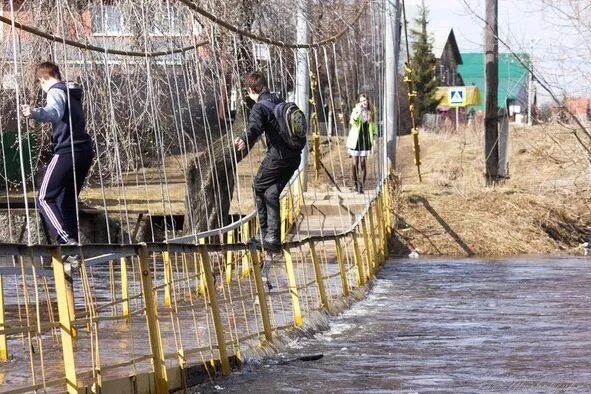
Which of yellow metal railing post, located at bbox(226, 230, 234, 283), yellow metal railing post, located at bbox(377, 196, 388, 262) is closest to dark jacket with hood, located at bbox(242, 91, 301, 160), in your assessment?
yellow metal railing post, located at bbox(226, 230, 234, 283)

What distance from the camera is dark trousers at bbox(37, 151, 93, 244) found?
8.89 meters

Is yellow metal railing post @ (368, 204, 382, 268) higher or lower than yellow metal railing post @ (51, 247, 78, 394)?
lower

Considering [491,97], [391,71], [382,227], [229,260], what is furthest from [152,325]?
[491,97]

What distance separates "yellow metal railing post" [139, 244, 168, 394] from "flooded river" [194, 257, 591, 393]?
62cm

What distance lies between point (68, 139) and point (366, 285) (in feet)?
18.4

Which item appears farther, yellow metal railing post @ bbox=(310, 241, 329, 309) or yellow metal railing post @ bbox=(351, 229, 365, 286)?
yellow metal railing post @ bbox=(351, 229, 365, 286)

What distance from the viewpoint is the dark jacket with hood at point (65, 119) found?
8.66 metres

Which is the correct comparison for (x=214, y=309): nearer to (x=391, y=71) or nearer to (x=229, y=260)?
(x=229, y=260)

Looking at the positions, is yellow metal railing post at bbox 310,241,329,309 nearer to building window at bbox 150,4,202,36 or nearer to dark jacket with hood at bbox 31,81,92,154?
dark jacket with hood at bbox 31,81,92,154

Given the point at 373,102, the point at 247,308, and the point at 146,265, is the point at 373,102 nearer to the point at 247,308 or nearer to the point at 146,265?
the point at 247,308

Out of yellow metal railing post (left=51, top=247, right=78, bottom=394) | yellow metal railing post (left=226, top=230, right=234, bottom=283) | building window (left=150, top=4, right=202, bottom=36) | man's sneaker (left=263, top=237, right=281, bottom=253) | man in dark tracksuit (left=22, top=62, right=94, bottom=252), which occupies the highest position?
building window (left=150, top=4, right=202, bottom=36)

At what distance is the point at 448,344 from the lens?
9.37 metres

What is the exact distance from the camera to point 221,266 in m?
10.4

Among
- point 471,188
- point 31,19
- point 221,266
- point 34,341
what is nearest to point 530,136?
point 471,188
